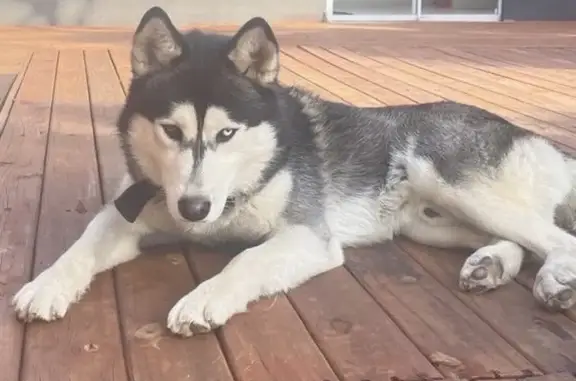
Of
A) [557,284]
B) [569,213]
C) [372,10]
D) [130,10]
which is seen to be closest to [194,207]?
[557,284]

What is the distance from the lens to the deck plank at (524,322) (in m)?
2.11

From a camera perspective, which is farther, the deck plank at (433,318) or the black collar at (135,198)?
the black collar at (135,198)

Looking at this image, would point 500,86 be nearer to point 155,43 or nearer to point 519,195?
point 519,195

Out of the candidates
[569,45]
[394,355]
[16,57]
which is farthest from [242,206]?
[569,45]

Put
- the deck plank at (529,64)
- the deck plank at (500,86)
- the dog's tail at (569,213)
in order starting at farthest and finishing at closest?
the deck plank at (529,64)
the deck plank at (500,86)
the dog's tail at (569,213)

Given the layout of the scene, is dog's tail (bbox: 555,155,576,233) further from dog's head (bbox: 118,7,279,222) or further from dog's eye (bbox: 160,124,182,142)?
dog's eye (bbox: 160,124,182,142)

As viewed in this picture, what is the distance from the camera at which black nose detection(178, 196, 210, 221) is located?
7.44 ft

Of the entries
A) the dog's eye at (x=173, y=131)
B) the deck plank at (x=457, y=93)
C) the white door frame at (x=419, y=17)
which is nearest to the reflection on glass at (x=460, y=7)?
the white door frame at (x=419, y=17)

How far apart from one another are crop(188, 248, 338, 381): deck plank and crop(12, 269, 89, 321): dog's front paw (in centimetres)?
42

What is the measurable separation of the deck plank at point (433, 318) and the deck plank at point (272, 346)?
27 cm

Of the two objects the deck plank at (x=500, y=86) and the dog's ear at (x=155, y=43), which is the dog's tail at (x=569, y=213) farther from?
the deck plank at (x=500, y=86)

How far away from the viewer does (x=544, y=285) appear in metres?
2.39

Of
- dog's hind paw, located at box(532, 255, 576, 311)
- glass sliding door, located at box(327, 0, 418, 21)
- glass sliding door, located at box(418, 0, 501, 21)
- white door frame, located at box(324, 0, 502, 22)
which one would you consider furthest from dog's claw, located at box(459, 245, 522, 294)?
glass sliding door, located at box(418, 0, 501, 21)

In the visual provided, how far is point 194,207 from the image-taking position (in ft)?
7.44
